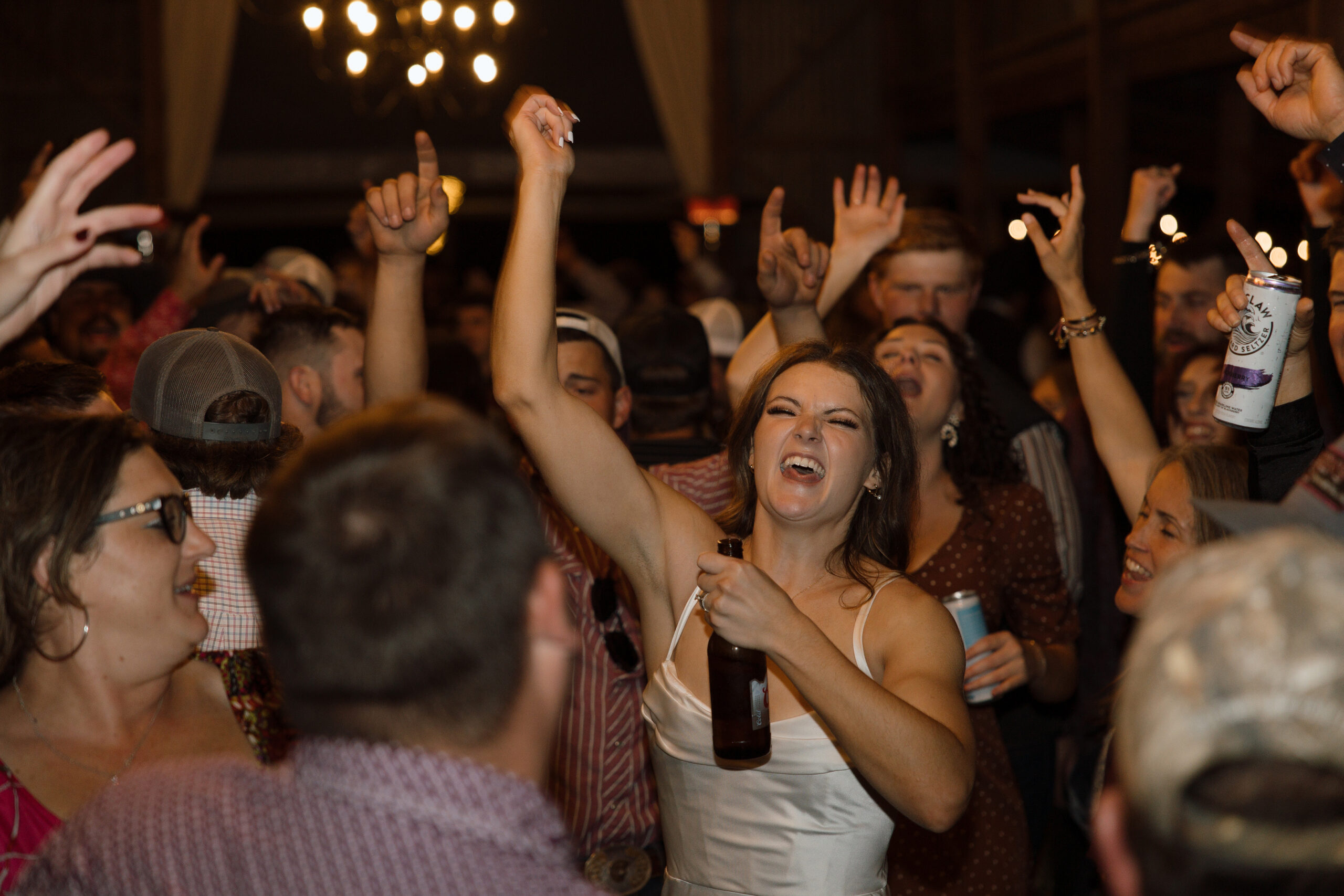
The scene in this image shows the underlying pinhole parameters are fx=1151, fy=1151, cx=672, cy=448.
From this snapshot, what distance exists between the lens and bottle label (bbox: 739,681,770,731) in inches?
69.4

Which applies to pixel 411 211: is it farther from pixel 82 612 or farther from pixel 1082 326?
pixel 1082 326

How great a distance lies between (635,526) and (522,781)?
3.01ft

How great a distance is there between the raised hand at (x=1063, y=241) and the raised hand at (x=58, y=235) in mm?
1824

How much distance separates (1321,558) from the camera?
0.73m

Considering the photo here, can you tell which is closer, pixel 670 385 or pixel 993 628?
pixel 993 628

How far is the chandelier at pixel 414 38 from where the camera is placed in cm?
581

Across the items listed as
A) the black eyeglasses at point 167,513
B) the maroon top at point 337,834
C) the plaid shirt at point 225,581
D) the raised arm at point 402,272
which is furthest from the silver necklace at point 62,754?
the raised arm at point 402,272

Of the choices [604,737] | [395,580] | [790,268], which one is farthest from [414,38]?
[395,580]

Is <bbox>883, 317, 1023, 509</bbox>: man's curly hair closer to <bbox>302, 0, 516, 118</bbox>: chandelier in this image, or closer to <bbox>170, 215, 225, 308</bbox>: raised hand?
<bbox>170, 215, 225, 308</bbox>: raised hand

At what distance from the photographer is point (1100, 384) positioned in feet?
8.35

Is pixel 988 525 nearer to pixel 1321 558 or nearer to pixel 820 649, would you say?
pixel 820 649

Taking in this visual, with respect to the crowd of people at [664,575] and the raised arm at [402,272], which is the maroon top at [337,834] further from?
the raised arm at [402,272]

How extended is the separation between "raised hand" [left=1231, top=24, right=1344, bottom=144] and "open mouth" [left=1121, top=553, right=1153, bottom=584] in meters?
0.81

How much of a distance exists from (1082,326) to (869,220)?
663 mm
